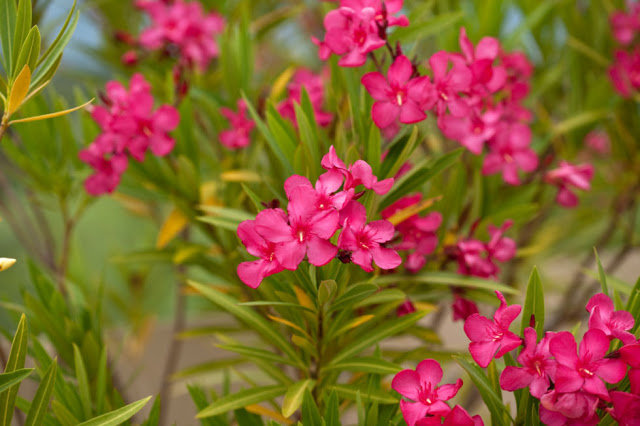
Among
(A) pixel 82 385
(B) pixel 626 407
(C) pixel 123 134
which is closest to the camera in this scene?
(B) pixel 626 407

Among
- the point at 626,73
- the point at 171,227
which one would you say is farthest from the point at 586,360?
the point at 626,73

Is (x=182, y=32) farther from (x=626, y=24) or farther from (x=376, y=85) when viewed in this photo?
(x=626, y=24)

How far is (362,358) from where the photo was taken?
621 mm

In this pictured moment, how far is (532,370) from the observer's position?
0.47 meters

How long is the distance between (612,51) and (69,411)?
1162mm

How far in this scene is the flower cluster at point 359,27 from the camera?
591mm

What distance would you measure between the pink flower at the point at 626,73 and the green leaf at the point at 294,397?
82cm

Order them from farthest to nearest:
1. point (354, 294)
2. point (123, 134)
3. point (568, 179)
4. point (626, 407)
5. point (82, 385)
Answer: point (568, 179) → point (123, 134) → point (82, 385) → point (354, 294) → point (626, 407)

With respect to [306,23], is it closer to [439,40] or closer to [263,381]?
[439,40]

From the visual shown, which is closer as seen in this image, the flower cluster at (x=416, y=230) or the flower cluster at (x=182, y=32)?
the flower cluster at (x=416, y=230)

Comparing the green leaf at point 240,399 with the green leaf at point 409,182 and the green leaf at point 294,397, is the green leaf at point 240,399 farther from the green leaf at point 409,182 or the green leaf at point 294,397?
the green leaf at point 409,182

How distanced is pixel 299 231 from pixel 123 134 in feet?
1.29

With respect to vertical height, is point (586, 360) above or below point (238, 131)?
below

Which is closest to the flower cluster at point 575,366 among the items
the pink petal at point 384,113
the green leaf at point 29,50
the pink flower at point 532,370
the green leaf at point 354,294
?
the pink flower at point 532,370
